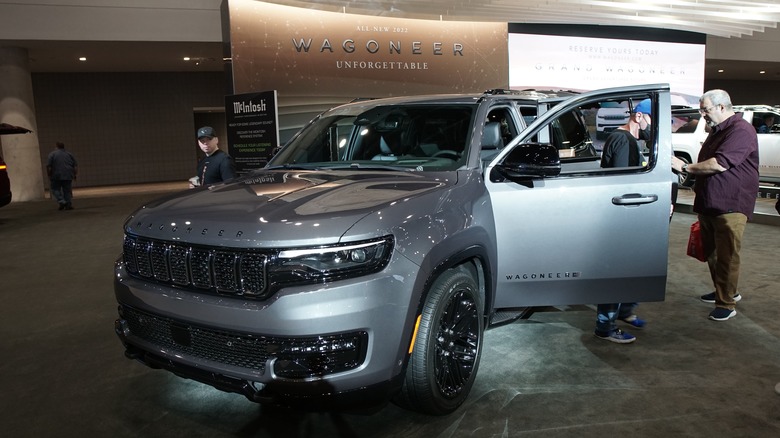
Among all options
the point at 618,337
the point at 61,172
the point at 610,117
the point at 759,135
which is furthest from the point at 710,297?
the point at 61,172

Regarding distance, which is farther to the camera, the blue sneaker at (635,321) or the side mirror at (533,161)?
the blue sneaker at (635,321)

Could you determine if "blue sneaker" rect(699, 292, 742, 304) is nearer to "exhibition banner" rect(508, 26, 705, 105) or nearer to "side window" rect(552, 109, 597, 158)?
"side window" rect(552, 109, 597, 158)

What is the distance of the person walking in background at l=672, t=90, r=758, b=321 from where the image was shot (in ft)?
13.6

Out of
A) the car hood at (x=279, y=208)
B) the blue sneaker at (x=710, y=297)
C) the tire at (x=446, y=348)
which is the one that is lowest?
the blue sneaker at (x=710, y=297)

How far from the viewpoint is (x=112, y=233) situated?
31.2 ft

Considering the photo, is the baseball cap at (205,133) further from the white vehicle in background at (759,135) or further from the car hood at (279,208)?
the white vehicle in background at (759,135)

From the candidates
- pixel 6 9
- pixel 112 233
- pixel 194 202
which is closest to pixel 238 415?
pixel 194 202

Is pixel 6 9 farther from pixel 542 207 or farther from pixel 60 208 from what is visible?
pixel 542 207

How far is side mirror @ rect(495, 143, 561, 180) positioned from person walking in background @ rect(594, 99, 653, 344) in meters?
1.30

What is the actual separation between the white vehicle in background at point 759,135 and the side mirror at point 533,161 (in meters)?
7.35

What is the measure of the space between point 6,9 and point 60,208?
4.77 meters

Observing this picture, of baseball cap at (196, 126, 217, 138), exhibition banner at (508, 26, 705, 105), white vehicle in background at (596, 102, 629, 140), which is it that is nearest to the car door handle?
baseball cap at (196, 126, 217, 138)

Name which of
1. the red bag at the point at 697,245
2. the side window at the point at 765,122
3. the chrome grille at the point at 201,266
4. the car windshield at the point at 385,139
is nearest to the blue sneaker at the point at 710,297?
the red bag at the point at 697,245

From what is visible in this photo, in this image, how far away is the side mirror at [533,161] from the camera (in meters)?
3.01
